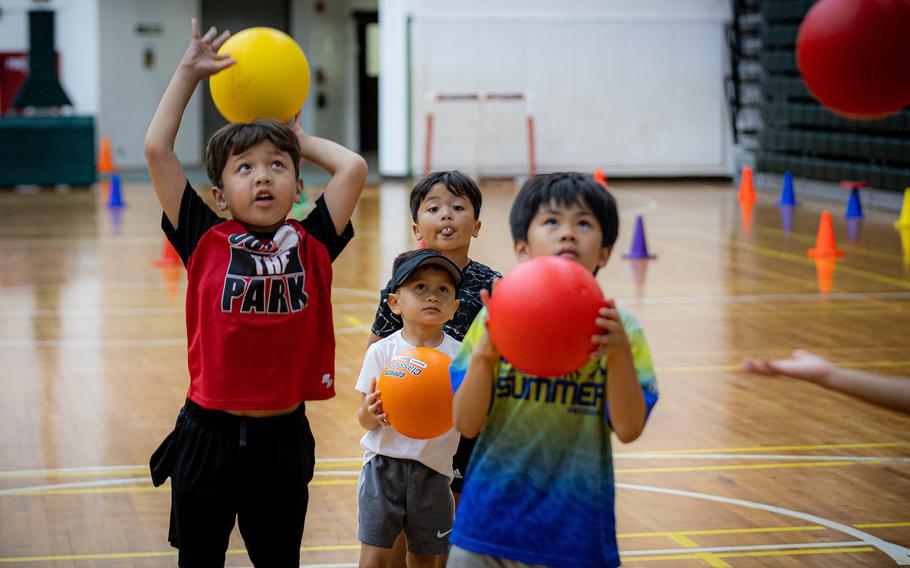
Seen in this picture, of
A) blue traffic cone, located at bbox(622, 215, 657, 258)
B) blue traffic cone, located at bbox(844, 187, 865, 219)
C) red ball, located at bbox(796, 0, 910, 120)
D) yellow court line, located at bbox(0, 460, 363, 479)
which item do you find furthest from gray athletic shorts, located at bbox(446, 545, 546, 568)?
blue traffic cone, located at bbox(844, 187, 865, 219)

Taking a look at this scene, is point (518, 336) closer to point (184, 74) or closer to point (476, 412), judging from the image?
point (476, 412)

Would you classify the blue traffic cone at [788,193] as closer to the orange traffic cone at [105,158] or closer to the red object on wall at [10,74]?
the orange traffic cone at [105,158]

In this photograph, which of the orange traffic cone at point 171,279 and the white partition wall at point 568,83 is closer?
the orange traffic cone at point 171,279

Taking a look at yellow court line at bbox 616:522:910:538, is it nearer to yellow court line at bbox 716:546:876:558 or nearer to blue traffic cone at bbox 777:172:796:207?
yellow court line at bbox 716:546:876:558

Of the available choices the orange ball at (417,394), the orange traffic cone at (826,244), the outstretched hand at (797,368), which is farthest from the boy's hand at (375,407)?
the orange traffic cone at (826,244)

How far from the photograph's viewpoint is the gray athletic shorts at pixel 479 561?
271 centimetres

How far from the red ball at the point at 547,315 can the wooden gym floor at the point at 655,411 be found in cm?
215

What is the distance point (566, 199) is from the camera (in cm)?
272

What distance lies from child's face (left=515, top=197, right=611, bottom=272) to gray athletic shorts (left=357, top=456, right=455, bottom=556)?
41.7 inches

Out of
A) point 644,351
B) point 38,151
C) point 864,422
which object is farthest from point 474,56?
point 644,351

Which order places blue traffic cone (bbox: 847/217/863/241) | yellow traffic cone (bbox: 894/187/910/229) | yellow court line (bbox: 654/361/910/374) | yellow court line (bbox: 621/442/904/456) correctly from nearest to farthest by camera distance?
yellow court line (bbox: 621/442/904/456)
yellow court line (bbox: 654/361/910/374)
blue traffic cone (bbox: 847/217/863/241)
yellow traffic cone (bbox: 894/187/910/229)

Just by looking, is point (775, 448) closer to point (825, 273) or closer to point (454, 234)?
point (454, 234)

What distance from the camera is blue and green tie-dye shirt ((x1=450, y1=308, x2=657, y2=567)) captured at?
2.69m

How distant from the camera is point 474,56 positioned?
2283 cm
